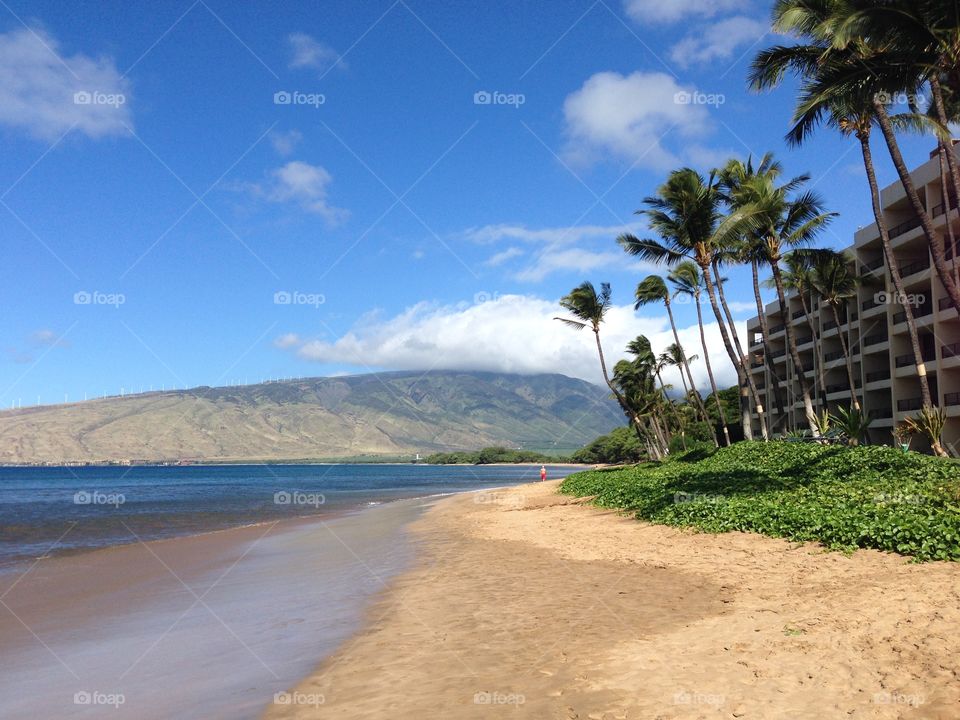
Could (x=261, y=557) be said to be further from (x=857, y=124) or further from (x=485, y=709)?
(x=857, y=124)

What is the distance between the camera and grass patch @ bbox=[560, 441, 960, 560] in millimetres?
10461

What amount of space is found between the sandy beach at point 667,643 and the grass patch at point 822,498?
601 mm

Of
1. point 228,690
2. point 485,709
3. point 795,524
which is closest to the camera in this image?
point 485,709

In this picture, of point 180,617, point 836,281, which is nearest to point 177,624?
point 180,617

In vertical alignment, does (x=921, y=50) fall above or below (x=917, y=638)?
above

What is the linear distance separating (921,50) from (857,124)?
376 inches

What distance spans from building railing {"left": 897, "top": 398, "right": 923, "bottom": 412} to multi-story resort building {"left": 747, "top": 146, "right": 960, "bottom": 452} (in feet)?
0.15

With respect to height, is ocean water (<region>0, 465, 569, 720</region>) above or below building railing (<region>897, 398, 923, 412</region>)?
below

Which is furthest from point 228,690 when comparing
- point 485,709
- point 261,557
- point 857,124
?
point 857,124

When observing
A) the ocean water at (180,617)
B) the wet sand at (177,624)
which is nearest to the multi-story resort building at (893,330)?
the ocean water at (180,617)

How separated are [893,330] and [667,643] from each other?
37579mm

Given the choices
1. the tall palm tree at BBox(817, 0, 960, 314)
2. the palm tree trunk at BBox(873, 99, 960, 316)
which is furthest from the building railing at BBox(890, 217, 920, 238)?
the tall palm tree at BBox(817, 0, 960, 314)

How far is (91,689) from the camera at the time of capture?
7.32m

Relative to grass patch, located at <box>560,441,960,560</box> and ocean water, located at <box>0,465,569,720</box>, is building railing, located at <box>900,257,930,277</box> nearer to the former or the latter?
grass patch, located at <box>560,441,960,560</box>
